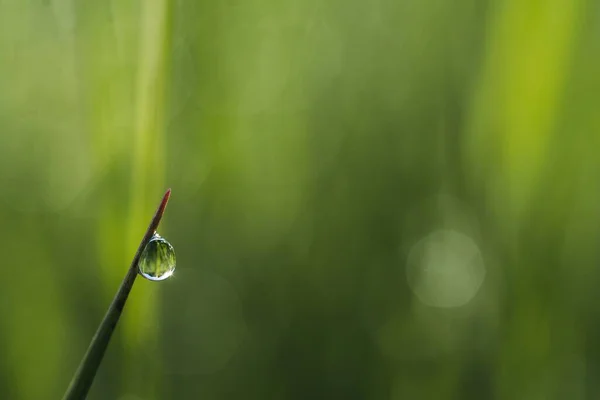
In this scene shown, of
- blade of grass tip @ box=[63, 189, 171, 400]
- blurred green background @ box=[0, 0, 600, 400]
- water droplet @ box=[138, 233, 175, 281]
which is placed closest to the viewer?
blade of grass tip @ box=[63, 189, 171, 400]

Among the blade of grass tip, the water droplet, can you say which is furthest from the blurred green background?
the blade of grass tip

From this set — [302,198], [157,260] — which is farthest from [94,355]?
[302,198]

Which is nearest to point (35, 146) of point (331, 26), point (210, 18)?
point (210, 18)

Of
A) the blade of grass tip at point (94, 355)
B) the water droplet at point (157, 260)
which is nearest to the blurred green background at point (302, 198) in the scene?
the water droplet at point (157, 260)

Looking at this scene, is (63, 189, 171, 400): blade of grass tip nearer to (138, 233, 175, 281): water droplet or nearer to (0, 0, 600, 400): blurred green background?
(138, 233, 175, 281): water droplet

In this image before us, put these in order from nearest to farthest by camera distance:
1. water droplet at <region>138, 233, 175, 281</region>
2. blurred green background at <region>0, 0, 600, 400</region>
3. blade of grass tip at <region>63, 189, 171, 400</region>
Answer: blade of grass tip at <region>63, 189, 171, 400</region> < water droplet at <region>138, 233, 175, 281</region> < blurred green background at <region>0, 0, 600, 400</region>

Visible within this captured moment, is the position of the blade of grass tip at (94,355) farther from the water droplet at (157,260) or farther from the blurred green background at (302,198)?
the blurred green background at (302,198)

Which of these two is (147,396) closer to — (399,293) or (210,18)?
(399,293)
